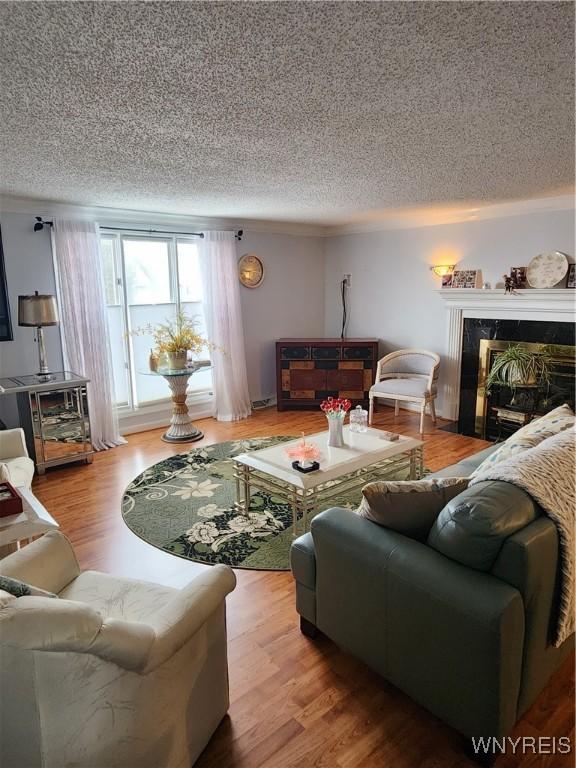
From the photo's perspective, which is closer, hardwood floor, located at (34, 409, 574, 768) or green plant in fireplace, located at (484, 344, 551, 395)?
hardwood floor, located at (34, 409, 574, 768)

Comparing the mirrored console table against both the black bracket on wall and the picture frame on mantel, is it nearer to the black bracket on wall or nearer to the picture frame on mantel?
the black bracket on wall

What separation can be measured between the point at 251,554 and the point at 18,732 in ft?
5.18

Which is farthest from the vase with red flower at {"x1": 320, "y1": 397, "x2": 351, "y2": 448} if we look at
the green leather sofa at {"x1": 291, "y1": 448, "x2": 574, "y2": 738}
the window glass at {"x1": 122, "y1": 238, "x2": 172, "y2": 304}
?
the window glass at {"x1": 122, "y1": 238, "x2": 172, "y2": 304}

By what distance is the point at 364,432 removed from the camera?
12.5 feet

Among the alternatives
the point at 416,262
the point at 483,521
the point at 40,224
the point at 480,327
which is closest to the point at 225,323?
the point at 40,224

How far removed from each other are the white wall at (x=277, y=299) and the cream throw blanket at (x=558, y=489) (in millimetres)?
4633

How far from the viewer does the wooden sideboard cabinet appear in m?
6.05

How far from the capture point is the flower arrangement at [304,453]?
314cm

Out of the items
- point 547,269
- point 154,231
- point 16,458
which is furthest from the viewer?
point 154,231

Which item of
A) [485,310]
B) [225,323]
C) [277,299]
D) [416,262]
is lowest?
[225,323]

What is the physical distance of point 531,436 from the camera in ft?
7.48

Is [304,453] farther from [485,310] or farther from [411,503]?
[485,310]

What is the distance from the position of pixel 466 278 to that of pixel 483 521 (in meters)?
4.25

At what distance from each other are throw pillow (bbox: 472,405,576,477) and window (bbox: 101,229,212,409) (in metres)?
3.71
